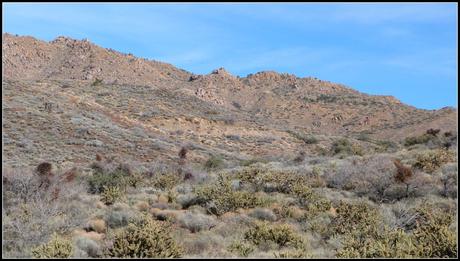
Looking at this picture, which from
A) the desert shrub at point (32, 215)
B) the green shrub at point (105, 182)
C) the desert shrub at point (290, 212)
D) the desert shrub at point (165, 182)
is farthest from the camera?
the desert shrub at point (165, 182)

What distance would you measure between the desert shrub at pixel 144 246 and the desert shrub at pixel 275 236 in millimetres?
2349

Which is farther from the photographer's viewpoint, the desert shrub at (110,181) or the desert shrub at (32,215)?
the desert shrub at (110,181)

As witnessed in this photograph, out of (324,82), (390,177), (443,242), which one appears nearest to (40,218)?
(443,242)

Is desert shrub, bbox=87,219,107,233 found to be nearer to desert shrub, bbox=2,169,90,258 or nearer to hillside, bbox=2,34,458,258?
hillside, bbox=2,34,458,258

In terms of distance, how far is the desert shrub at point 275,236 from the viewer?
11406 mm

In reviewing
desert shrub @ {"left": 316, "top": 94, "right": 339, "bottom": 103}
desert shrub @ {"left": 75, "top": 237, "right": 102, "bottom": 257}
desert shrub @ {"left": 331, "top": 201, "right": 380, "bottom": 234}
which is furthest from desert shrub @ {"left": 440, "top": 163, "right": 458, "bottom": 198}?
desert shrub @ {"left": 316, "top": 94, "right": 339, "bottom": 103}

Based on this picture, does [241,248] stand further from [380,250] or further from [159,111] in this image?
[159,111]

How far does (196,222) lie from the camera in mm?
13570

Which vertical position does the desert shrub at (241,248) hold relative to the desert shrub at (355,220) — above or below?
below

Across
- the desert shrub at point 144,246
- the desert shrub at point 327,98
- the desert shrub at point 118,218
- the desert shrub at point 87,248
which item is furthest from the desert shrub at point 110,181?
the desert shrub at point 327,98

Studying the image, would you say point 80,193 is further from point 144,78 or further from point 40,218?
point 144,78

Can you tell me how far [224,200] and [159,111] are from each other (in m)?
40.6

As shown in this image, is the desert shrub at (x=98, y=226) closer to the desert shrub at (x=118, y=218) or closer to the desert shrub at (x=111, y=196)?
the desert shrub at (x=118, y=218)

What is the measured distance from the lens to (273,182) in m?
19.3
